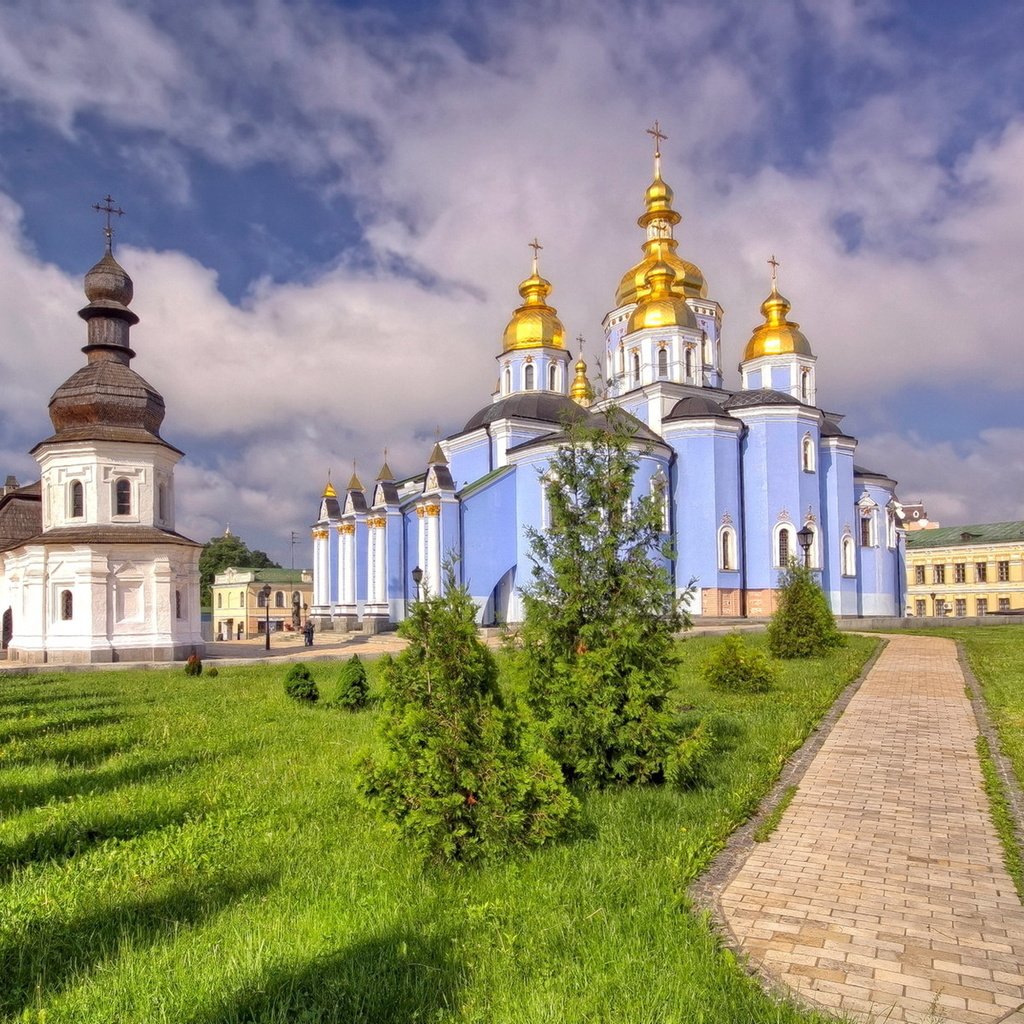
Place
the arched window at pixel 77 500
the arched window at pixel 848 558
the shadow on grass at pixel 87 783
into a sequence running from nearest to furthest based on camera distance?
the shadow on grass at pixel 87 783
the arched window at pixel 77 500
the arched window at pixel 848 558

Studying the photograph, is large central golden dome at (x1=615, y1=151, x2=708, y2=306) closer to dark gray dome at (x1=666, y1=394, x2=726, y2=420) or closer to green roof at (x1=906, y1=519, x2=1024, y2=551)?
dark gray dome at (x1=666, y1=394, x2=726, y2=420)

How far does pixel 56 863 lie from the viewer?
562cm

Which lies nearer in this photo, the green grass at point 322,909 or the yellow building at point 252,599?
the green grass at point 322,909

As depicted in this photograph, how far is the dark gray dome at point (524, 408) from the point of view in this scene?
118 feet

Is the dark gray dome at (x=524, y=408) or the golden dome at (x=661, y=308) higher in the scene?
the golden dome at (x=661, y=308)

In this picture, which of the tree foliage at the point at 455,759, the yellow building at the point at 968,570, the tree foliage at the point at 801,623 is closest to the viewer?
the tree foliage at the point at 455,759

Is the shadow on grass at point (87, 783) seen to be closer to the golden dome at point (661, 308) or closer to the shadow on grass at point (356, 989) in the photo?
the shadow on grass at point (356, 989)

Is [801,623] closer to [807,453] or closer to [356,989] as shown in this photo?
[356,989]

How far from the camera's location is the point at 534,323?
128 feet

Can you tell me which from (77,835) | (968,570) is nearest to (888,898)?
(77,835)

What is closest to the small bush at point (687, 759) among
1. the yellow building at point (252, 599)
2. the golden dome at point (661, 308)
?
the golden dome at point (661, 308)

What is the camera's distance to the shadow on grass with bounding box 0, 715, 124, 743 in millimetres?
10520

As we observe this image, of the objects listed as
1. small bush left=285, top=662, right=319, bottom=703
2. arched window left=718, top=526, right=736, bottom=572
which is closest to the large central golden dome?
arched window left=718, top=526, right=736, bottom=572

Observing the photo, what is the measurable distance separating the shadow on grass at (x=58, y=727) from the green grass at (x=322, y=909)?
215 cm
